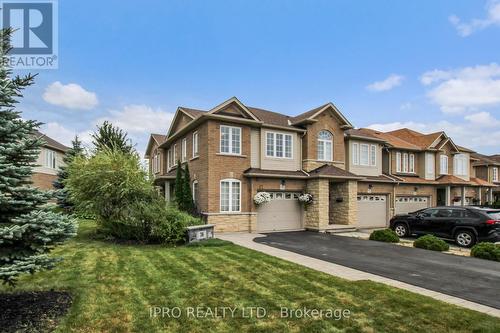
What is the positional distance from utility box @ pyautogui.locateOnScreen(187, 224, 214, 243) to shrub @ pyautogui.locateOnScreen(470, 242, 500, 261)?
9931 millimetres

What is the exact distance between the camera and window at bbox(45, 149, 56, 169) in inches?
1246

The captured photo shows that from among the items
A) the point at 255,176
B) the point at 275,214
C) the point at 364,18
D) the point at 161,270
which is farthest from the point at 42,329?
the point at 364,18

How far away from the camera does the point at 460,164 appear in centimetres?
2641

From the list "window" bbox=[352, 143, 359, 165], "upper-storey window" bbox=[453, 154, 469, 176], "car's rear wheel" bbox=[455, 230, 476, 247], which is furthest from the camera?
"upper-storey window" bbox=[453, 154, 469, 176]

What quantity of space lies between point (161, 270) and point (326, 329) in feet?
15.2

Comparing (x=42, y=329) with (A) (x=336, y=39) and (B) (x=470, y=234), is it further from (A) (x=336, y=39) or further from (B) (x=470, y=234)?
(A) (x=336, y=39)

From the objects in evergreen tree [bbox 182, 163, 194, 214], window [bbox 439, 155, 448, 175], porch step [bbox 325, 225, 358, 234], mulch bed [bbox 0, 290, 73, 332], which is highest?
window [bbox 439, 155, 448, 175]

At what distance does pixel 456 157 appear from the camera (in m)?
26.1

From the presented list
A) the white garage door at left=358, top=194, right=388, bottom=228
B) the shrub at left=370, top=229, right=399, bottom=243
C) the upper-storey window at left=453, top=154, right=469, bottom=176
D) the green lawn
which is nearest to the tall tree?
the green lawn

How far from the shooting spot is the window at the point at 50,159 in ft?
104

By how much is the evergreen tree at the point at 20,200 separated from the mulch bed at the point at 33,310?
542 millimetres

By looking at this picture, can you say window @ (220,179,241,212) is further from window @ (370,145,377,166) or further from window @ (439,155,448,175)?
window @ (439,155,448,175)

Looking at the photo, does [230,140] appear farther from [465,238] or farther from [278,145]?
[465,238]

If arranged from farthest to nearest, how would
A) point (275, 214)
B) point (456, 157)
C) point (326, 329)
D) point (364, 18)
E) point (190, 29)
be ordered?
point (456, 157), point (275, 214), point (190, 29), point (364, 18), point (326, 329)
